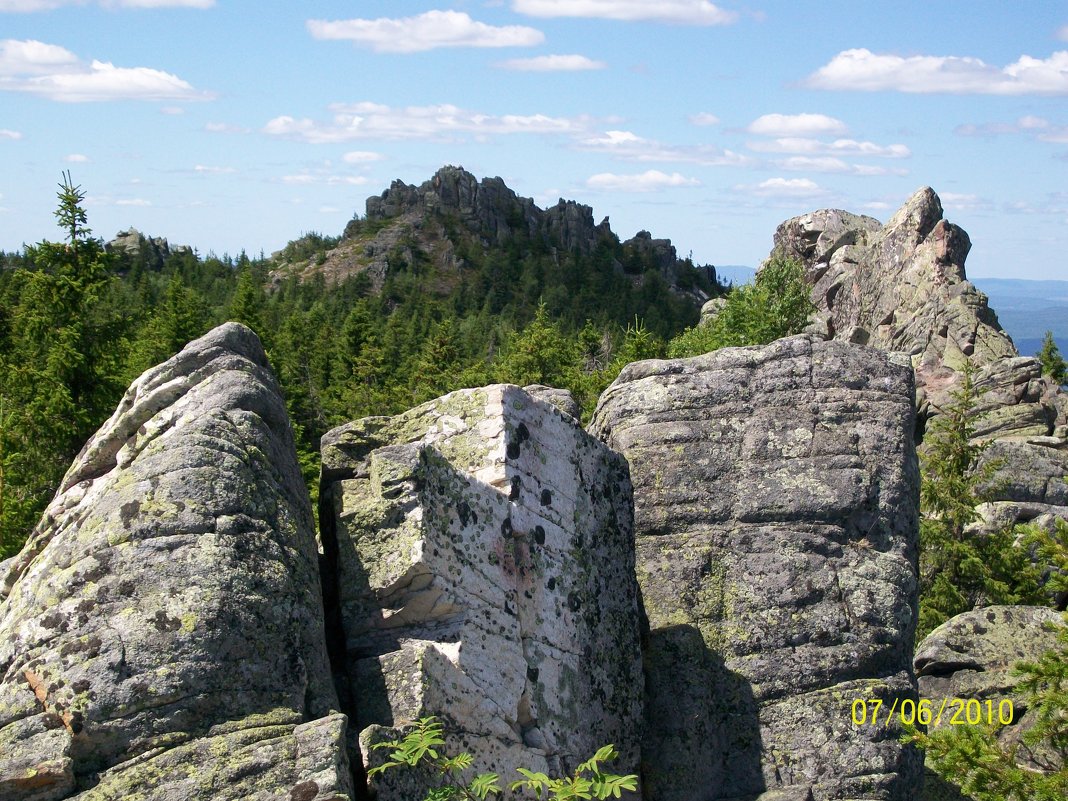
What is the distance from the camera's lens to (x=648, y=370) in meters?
17.6

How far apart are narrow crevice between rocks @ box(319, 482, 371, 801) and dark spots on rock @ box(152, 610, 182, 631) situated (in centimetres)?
194

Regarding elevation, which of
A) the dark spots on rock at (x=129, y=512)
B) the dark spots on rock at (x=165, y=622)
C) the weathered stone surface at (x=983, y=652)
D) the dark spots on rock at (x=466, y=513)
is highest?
the dark spots on rock at (x=129, y=512)

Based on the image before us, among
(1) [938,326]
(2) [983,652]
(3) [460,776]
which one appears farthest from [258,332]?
(3) [460,776]

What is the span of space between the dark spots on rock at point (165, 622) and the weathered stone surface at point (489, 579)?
2.01 m

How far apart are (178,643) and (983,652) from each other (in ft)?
64.5

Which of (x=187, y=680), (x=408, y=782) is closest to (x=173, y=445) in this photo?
(x=187, y=680)

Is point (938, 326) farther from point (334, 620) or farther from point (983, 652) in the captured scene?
point (334, 620)

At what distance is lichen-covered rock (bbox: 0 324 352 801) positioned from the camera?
8.66 meters

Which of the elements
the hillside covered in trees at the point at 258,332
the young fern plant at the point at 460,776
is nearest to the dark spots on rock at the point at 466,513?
the young fern plant at the point at 460,776

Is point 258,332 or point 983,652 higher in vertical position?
point 258,332

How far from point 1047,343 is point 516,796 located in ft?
271

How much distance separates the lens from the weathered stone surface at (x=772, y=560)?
45.6 ft

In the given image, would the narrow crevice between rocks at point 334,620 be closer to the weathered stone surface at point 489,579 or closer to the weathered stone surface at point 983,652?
the weathered stone surface at point 489,579

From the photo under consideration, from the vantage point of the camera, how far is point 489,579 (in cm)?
1198
